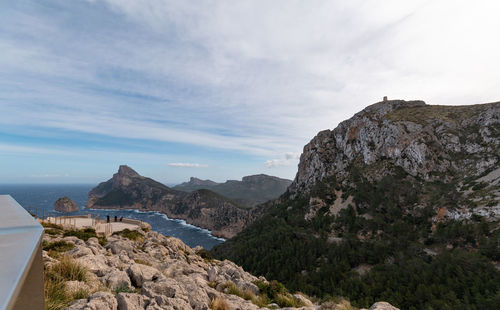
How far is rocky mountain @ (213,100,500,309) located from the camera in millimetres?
35438

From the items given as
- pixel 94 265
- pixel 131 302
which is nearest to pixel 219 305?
pixel 131 302

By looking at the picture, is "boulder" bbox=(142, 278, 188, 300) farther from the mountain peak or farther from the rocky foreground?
the mountain peak

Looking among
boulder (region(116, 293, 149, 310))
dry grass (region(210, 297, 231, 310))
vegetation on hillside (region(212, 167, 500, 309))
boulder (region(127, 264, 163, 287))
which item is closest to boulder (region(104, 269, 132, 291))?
boulder (region(127, 264, 163, 287))

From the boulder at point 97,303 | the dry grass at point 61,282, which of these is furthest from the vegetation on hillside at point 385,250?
the boulder at point 97,303

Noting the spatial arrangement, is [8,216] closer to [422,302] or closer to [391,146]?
[422,302]

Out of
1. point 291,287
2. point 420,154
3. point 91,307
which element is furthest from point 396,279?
point 91,307

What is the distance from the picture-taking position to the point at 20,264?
1.33m

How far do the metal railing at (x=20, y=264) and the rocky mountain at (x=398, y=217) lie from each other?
3936 cm

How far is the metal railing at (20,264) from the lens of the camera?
3.48 ft

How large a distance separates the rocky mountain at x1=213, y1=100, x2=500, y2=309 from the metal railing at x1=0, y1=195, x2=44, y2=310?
3936 cm

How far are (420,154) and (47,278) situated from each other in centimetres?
7831

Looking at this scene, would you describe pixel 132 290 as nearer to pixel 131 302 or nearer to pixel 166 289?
pixel 166 289

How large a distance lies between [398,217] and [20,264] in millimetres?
68532

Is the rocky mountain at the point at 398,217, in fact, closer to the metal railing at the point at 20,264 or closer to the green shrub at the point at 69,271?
the green shrub at the point at 69,271
